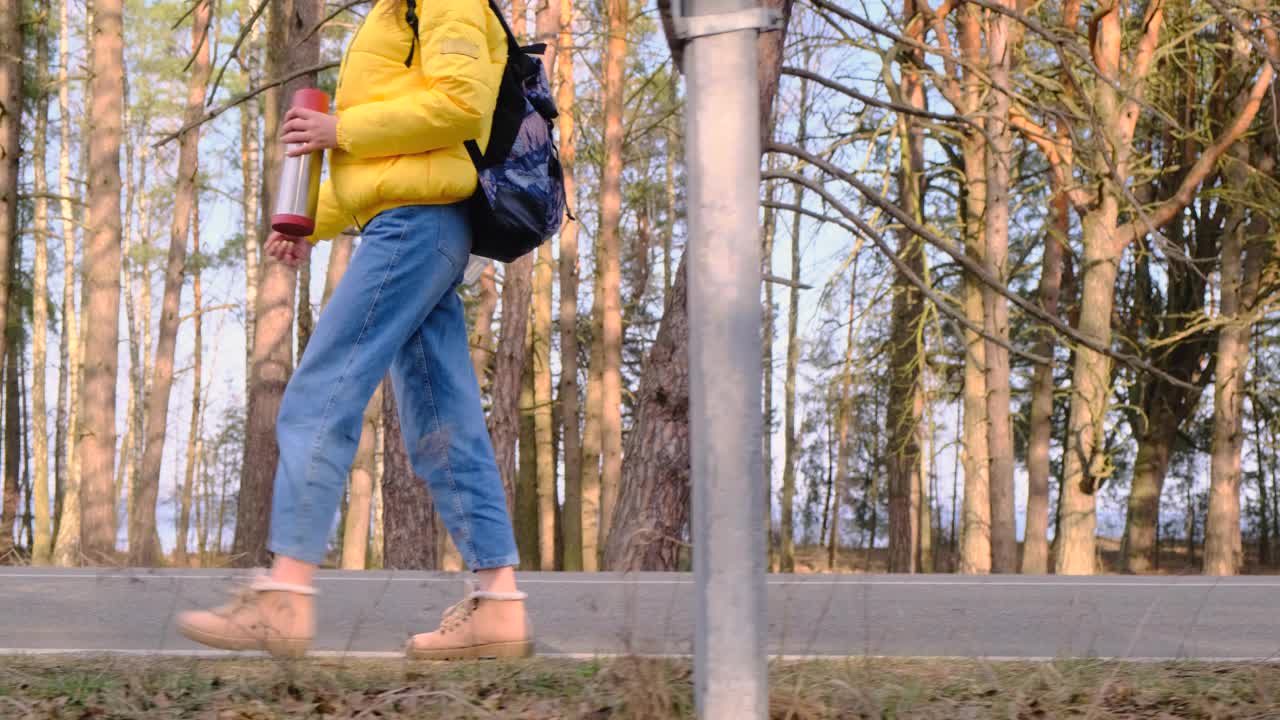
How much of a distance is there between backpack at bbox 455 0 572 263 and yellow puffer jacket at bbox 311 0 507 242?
2.3 inches

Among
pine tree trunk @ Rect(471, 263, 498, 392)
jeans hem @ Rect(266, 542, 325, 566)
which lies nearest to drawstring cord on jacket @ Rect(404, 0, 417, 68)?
jeans hem @ Rect(266, 542, 325, 566)

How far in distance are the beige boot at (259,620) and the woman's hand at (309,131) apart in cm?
112

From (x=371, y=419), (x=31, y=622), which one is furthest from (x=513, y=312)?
(x=31, y=622)

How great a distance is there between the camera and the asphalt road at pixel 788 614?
409cm

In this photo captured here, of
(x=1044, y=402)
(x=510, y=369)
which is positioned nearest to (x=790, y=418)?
(x=1044, y=402)

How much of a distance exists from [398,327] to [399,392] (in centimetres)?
31

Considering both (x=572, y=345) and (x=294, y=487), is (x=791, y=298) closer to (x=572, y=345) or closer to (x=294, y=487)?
(x=572, y=345)

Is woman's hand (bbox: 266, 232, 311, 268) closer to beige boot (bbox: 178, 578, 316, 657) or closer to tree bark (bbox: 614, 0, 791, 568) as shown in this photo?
beige boot (bbox: 178, 578, 316, 657)

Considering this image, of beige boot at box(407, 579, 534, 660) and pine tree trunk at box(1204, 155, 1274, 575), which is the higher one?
pine tree trunk at box(1204, 155, 1274, 575)

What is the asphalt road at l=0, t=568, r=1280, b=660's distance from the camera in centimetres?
409

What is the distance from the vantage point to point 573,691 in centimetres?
297

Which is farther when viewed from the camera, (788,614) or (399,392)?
(399,392)

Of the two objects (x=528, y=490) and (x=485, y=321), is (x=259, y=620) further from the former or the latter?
(x=528, y=490)

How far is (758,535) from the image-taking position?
229 centimetres
